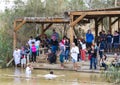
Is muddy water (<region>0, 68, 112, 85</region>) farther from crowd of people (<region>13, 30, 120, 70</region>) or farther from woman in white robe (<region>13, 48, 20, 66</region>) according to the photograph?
woman in white robe (<region>13, 48, 20, 66</region>)

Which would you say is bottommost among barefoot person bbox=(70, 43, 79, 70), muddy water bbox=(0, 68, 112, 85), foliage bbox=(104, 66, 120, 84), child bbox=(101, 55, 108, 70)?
muddy water bbox=(0, 68, 112, 85)

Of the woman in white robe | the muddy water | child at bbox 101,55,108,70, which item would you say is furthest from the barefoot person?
the woman in white robe

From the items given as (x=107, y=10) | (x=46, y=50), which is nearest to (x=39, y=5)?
(x=46, y=50)

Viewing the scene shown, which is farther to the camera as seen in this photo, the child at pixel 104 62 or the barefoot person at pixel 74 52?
the barefoot person at pixel 74 52

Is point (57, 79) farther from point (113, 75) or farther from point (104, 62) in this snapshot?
point (104, 62)

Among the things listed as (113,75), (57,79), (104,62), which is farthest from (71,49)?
(113,75)

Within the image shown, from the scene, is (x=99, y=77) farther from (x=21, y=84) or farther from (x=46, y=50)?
(x=46, y=50)

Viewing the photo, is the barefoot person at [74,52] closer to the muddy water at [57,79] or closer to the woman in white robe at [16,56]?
the muddy water at [57,79]

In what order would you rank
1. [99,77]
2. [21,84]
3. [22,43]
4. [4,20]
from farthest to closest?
[4,20] < [22,43] < [99,77] < [21,84]

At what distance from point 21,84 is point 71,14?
26.5 ft

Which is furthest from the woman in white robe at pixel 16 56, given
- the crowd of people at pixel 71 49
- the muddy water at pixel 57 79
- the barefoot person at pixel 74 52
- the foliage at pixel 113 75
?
the foliage at pixel 113 75

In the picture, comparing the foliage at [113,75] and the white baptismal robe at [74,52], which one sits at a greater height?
Result: the white baptismal robe at [74,52]

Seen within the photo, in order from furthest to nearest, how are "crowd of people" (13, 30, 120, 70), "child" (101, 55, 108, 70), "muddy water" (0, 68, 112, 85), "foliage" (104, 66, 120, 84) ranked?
"crowd of people" (13, 30, 120, 70)
"child" (101, 55, 108, 70)
"muddy water" (0, 68, 112, 85)
"foliage" (104, 66, 120, 84)

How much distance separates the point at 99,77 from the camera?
1980 centimetres
